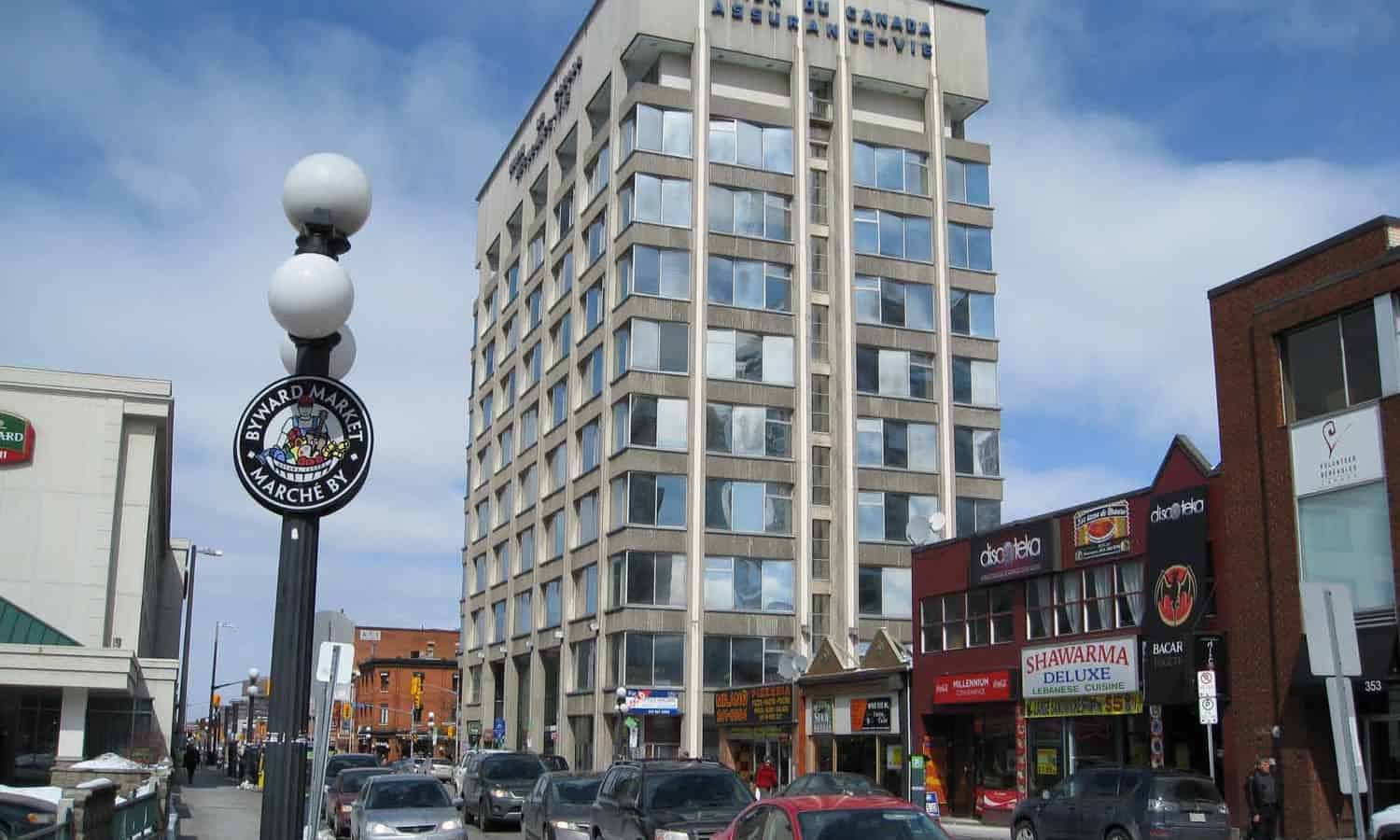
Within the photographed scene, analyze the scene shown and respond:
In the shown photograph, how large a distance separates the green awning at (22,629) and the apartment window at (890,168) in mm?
37762

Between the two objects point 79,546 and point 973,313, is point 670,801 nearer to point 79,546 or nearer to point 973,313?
point 79,546

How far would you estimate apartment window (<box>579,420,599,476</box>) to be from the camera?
204ft

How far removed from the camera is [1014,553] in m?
A: 35.3

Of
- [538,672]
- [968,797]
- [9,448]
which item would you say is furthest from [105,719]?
[968,797]

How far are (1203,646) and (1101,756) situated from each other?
4.68m

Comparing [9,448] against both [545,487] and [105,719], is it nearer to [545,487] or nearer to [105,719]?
[105,719]

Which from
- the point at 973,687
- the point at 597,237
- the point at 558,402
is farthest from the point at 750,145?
the point at 973,687

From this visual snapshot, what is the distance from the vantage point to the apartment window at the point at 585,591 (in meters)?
60.2

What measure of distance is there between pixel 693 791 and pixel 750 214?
44.7 metres

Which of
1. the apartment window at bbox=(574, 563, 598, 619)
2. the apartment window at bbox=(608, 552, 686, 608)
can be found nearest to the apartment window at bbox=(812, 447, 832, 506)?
the apartment window at bbox=(608, 552, 686, 608)

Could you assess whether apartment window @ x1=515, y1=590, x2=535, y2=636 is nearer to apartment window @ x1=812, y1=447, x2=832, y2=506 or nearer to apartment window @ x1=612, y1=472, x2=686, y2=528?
apartment window @ x1=612, y1=472, x2=686, y2=528

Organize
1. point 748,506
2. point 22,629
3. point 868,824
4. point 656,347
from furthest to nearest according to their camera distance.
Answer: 1. point 656,347
2. point 748,506
3. point 22,629
4. point 868,824

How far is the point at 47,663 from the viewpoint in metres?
44.1

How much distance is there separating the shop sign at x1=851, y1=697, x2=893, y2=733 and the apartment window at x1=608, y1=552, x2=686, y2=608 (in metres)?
16.0
